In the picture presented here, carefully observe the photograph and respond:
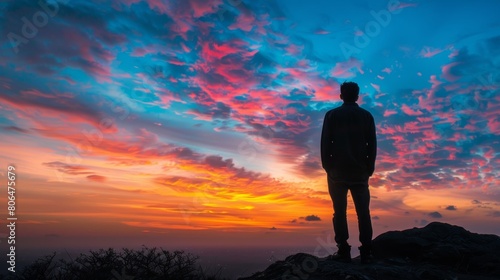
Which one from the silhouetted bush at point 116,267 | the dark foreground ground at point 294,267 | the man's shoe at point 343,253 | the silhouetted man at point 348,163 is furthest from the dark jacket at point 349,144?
the silhouetted bush at point 116,267

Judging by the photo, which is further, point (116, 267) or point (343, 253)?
point (343, 253)

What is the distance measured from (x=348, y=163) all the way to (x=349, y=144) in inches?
16.8

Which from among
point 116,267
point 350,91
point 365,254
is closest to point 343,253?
point 365,254

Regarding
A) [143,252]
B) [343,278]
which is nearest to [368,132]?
[343,278]

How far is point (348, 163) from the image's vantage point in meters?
7.18

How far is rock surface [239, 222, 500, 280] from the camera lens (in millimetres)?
5871

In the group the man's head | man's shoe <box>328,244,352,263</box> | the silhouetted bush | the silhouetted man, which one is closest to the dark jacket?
the silhouetted man

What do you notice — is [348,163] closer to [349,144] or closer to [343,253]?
[349,144]

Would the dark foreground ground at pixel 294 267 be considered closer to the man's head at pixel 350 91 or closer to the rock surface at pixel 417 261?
the rock surface at pixel 417 261

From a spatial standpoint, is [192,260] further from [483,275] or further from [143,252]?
[483,275]

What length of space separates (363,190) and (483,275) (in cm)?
322

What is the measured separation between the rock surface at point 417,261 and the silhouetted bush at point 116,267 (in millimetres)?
1352

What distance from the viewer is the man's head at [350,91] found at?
7641mm

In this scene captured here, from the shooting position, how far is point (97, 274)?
5812 mm
